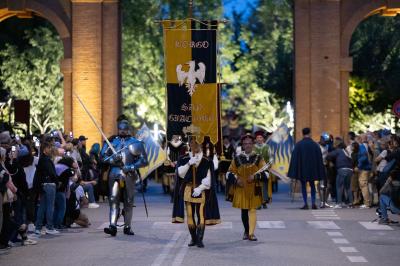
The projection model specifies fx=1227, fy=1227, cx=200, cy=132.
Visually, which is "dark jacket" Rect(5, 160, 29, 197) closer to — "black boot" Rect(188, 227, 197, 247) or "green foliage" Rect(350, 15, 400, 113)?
"black boot" Rect(188, 227, 197, 247)

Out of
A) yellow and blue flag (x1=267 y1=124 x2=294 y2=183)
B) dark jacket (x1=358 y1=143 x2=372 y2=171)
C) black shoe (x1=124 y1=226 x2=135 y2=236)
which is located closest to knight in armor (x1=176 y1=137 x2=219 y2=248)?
black shoe (x1=124 y1=226 x2=135 y2=236)

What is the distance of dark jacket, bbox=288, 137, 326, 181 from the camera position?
2955cm

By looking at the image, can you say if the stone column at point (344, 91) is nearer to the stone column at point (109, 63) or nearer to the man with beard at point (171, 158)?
the man with beard at point (171, 158)

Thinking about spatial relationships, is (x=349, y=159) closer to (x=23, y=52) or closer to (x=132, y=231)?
(x=132, y=231)

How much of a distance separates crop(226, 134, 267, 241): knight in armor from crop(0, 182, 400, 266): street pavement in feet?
1.39

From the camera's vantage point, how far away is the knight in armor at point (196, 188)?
19.6 meters

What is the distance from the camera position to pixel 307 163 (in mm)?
29672

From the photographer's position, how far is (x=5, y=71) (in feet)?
190

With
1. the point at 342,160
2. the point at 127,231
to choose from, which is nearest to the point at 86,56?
the point at 342,160

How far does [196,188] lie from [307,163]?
33.9 ft

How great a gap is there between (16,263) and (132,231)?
501 cm

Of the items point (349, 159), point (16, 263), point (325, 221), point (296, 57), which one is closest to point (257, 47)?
point (296, 57)

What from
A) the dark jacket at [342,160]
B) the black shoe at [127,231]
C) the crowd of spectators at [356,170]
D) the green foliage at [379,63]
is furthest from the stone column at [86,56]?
the black shoe at [127,231]

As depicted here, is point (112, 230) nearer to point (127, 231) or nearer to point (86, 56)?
point (127, 231)
